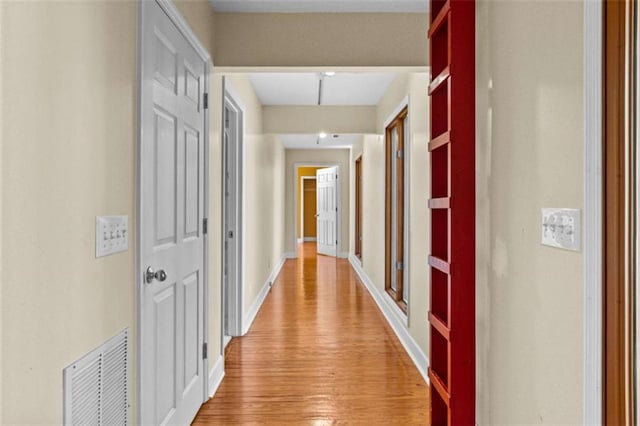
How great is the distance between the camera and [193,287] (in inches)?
93.4

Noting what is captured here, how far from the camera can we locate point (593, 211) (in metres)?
1.02

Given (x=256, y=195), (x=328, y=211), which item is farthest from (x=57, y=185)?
(x=328, y=211)

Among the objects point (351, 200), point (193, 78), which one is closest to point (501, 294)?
point (193, 78)

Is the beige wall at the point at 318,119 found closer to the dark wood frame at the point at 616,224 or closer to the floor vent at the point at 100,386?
the floor vent at the point at 100,386

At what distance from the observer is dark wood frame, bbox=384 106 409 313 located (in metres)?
4.32

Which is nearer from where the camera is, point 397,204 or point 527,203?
point 527,203

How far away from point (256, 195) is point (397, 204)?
5.39 ft

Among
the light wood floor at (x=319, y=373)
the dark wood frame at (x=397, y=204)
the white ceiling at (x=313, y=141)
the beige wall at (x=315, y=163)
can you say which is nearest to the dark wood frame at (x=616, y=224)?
the light wood floor at (x=319, y=373)

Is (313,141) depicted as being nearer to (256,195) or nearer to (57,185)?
(256,195)

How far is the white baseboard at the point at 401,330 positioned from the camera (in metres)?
3.01

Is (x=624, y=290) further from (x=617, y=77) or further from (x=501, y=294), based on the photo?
(x=501, y=294)

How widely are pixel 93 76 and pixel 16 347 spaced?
0.81m

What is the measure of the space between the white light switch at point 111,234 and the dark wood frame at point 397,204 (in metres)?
2.86

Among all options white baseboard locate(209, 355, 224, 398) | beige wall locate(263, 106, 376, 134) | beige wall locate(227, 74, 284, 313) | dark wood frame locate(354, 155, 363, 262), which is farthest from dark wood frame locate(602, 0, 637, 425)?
dark wood frame locate(354, 155, 363, 262)
